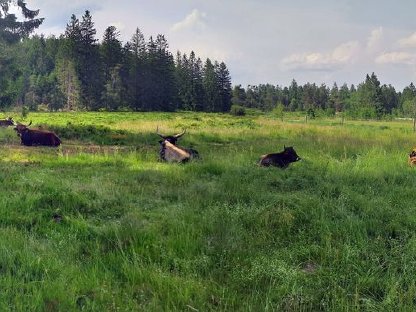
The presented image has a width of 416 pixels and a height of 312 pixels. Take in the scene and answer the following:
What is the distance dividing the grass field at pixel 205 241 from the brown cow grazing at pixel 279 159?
169 centimetres

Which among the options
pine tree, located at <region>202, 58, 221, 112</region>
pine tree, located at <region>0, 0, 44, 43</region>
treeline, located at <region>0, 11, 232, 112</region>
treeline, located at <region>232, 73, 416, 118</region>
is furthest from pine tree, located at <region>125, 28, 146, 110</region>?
pine tree, located at <region>0, 0, 44, 43</region>

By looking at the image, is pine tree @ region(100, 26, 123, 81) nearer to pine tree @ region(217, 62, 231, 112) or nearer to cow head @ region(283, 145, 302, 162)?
pine tree @ region(217, 62, 231, 112)

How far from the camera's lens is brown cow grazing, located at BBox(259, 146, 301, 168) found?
11.2 metres

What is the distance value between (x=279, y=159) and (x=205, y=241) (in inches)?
270

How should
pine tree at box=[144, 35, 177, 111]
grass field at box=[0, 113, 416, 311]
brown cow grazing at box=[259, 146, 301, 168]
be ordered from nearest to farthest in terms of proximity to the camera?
1. grass field at box=[0, 113, 416, 311]
2. brown cow grazing at box=[259, 146, 301, 168]
3. pine tree at box=[144, 35, 177, 111]

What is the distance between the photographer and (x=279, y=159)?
11383 millimetres

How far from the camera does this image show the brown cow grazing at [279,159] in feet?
36.6

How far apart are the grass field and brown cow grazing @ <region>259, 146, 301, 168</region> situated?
169 centimetres

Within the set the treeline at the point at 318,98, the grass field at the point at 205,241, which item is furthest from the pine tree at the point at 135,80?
the grass field at the point at 205,241

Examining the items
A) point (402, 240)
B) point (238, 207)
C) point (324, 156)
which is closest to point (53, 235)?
point (238, 207)

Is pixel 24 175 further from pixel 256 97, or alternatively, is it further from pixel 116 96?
pixel 256 97

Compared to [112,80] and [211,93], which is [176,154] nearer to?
[112,80]

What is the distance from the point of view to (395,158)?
12.2 m

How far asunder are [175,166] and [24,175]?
3514 mm
